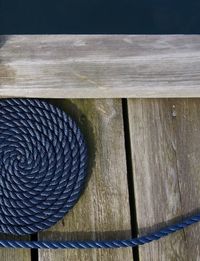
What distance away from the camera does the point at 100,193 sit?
6.48 feet

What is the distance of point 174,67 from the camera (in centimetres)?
200

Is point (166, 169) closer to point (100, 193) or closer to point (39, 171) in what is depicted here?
point (100, 193)

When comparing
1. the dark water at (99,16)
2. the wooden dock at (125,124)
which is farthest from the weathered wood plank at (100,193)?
the dark water at (99,16)

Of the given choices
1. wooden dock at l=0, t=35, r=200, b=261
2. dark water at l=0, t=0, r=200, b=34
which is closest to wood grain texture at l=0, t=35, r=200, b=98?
wooden dock at l=0, t=35, r=200, b=261

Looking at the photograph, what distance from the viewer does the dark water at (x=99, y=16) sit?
3.15 m

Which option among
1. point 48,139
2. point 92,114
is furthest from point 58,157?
point 92,114

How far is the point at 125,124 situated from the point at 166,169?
23 cm

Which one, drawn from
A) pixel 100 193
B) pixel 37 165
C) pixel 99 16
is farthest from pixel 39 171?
pixel 99 16

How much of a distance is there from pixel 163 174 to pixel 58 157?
385 mm

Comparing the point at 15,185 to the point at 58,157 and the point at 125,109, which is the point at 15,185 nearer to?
the point at 58,157

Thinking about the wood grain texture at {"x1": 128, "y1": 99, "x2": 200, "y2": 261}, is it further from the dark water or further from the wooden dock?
the dark water

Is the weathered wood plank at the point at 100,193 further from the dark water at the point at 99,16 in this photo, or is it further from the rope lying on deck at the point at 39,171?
the dark water at the point at 99,16

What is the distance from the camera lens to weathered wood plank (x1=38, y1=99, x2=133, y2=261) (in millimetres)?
1916

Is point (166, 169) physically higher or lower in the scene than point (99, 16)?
lower
